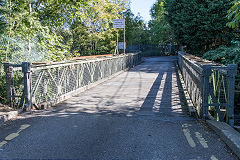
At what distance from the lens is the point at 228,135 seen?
471 centimetres

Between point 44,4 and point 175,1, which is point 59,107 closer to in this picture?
point 44,4

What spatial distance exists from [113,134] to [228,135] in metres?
2.07

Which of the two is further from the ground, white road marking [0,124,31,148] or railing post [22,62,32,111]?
railing post [22,62,32,111]

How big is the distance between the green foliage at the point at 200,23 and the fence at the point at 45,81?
37.9 ft

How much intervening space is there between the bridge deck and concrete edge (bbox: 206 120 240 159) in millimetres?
115

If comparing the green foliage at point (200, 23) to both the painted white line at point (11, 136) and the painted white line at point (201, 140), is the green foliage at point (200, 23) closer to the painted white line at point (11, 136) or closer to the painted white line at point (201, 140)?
the painted white line at point (201, 140)

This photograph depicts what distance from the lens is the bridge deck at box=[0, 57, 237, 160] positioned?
4.34 metres

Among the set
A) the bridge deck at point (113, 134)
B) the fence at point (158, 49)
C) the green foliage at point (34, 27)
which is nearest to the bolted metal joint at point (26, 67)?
the bridge deck at point (113, 134)

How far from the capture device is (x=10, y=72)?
7230 mm

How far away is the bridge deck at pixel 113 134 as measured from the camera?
14.3 ft

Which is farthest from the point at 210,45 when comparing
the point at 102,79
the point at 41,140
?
the point at 41,140

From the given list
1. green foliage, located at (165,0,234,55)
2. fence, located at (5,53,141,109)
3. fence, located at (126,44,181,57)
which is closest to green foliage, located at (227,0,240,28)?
fence, located at (5,53,141,109)

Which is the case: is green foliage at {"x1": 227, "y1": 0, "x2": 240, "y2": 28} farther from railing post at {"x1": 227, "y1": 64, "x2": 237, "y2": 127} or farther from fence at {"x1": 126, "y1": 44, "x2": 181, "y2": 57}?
fence at {"x1": 126, "y1": 44, "x2": 181, "y2": 57}

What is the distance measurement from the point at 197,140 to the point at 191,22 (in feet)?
58.3
